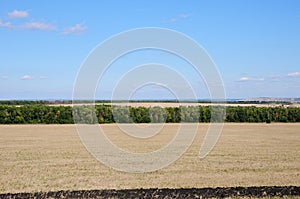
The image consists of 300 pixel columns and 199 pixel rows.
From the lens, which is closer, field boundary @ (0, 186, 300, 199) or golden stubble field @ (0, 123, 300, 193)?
field boundary @ (0, 186, 300, 199)

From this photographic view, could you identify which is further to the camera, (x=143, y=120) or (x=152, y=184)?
(x=143, y=120)

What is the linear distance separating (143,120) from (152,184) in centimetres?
5314

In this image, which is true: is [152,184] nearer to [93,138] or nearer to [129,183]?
[129,183]

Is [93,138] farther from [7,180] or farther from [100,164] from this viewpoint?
[7,180]

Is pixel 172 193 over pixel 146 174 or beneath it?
over

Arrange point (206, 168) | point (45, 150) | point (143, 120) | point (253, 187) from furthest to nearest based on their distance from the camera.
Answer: point (143, 120), point (45, 150), point (206, 168), point (253, 187)

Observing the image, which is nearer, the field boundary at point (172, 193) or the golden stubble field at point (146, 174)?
the field boundary at point (172, 193)

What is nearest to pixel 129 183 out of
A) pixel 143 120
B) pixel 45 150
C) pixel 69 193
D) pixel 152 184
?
pixel 152 184

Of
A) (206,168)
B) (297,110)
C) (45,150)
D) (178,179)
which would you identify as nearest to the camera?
(178,179)

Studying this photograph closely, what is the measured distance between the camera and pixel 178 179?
19453 mm

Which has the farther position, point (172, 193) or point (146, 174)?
point (146, 174)

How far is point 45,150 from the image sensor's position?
3216cm

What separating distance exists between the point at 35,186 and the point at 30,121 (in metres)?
57.3

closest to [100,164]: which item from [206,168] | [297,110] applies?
[206,168]
